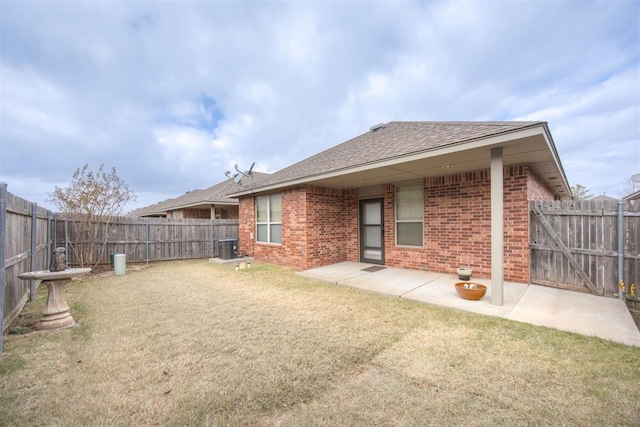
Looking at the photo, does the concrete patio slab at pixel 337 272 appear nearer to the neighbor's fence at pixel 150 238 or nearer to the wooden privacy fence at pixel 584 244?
the wooden privacy fence at pixel 584 244

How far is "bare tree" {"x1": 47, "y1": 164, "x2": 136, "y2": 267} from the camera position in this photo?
8.59 meters

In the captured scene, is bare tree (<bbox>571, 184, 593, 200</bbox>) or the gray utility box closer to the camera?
the gray utility box

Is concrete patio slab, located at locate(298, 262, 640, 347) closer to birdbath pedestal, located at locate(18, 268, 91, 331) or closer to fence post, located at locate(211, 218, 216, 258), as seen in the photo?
birdbath pedestal, located at locate(18, 268, 91, 331)

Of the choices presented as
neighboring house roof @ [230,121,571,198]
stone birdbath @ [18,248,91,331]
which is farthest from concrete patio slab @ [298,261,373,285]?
stone birdbath @ [18,248,91,331]

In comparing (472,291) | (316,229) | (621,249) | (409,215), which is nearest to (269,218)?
(316,229)

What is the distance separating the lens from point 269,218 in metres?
9.64

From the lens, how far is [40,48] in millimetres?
7363

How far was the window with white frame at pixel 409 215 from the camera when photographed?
24.3 feet

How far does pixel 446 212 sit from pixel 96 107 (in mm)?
14488

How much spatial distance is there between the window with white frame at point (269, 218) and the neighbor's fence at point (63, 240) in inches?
145

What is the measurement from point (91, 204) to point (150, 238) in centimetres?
256

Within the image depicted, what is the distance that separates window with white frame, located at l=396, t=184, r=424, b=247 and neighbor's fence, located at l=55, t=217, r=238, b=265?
28.7 ft

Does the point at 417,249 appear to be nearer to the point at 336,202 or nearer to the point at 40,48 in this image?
the point at 336,202

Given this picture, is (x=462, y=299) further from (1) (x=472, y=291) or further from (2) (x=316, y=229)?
(2) (x=316, y=229)
